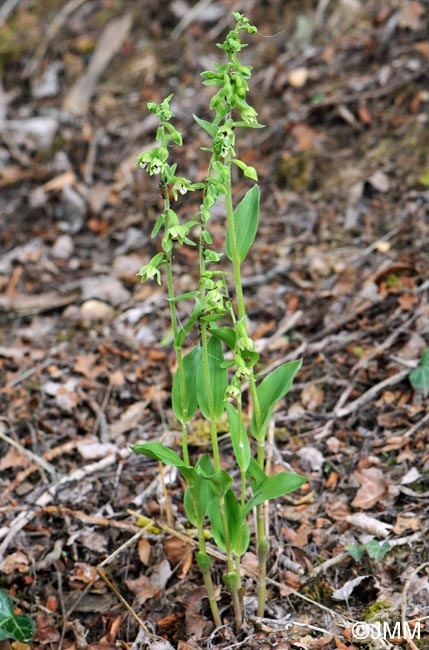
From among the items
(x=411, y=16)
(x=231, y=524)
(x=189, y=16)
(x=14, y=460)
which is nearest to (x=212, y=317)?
(x=231, y=524)

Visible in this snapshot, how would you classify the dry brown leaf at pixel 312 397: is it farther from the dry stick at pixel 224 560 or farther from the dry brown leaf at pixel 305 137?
the dry brown leaf at pixel 305 137

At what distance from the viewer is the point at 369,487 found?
3.24m

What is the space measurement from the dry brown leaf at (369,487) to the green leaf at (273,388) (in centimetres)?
89

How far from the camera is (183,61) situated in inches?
262

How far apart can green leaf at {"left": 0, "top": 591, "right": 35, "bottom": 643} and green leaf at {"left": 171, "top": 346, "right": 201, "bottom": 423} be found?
109cm

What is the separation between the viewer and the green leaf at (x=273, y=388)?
8.44ft

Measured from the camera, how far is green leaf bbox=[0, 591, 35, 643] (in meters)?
2.79

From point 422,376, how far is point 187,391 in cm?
146

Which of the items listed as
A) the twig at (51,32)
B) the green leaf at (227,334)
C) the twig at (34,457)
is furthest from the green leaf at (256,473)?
the twig at (51,32)

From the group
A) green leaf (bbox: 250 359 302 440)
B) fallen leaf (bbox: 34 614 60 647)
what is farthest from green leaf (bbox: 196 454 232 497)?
fallen leaf (bbox: 34 614 60 647)

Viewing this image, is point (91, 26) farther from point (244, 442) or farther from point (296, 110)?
point (244, 442)

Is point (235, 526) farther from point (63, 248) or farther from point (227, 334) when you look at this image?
point (63, 248)

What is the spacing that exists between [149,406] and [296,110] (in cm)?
295

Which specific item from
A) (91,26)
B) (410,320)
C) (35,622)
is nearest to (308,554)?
(35,622)
